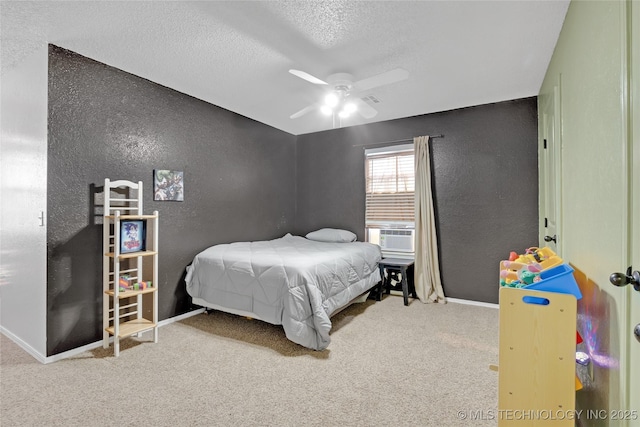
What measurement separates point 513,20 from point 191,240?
3583 mm

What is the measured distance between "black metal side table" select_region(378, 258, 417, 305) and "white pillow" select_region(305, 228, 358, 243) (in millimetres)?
575

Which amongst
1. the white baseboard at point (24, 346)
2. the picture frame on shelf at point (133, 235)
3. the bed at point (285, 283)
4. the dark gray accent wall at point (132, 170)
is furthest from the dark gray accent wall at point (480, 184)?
the white baseboard at point (24, 346)

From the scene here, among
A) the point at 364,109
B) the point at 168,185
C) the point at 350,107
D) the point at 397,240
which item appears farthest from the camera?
the point at 397,240

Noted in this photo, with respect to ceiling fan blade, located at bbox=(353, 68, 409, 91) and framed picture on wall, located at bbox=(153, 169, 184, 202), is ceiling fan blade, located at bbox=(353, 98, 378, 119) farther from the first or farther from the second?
framed picture on wall, located at bbox=(153, 169, 184, 202)

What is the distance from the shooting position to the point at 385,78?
250cm

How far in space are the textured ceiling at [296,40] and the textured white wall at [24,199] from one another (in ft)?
0.85

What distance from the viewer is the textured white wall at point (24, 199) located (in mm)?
2490

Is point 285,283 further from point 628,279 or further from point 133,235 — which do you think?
point 628,279

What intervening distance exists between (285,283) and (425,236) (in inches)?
86.9

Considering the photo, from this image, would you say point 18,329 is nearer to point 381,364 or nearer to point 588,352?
point 381,364

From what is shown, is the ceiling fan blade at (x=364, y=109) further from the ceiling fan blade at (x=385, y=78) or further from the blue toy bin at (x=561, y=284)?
the blue toy bin at (x=561, y=284)

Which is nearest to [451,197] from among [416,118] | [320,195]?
[416,118]

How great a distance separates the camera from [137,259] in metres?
2.98

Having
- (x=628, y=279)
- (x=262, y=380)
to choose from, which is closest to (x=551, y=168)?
(x=628, y=279)
